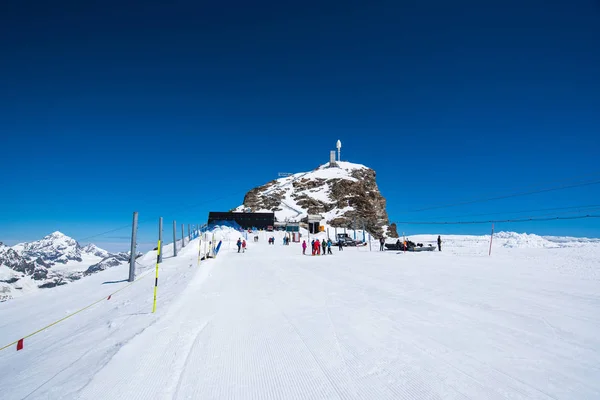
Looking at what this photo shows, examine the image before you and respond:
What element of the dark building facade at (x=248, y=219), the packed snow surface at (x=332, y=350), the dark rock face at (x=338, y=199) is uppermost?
the dark rock face at (x=338, y=199)

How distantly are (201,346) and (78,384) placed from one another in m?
1.70

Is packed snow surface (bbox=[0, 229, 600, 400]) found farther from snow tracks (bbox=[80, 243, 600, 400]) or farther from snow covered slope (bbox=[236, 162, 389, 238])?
snow covered slope (bbox=[236, 162, 389, 238])

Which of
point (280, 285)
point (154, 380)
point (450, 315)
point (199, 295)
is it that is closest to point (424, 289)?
point (450, 315)

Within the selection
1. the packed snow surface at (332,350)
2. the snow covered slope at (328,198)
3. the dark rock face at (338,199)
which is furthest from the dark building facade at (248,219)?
the packed snow surface at (332,350)

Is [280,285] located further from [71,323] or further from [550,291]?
[550,291]

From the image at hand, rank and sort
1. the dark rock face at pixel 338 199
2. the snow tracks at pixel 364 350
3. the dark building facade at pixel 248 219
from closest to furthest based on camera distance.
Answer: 1. the snow tracks at pixel 364 350
2. the dark building facade at pixel 248 219
3. the dark rock face at pixel 338 199

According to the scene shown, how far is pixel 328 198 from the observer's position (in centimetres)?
11475

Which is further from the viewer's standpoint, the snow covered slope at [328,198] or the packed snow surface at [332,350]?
the snow covered slope at [328,198]

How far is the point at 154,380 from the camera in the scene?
150 inches

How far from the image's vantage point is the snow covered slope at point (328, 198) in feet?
340

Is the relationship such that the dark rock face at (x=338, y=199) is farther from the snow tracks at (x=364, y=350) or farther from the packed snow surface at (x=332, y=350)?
the snow tracks at (x=364, y=350)

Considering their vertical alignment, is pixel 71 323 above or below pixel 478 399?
below

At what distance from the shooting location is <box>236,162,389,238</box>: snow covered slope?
103500 millimetres

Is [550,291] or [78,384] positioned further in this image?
[550,291]
